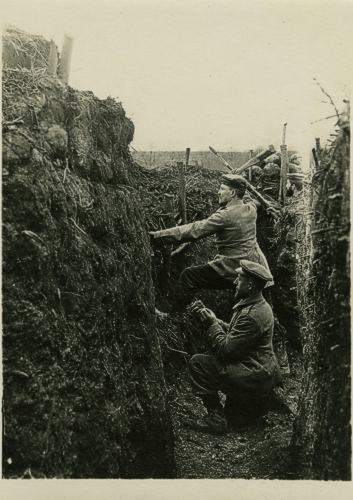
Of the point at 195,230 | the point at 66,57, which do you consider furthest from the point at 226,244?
the point at 66,57

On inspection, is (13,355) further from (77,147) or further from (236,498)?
(236,498)

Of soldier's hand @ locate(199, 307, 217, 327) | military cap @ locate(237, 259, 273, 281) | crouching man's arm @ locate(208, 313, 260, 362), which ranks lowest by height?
crouching man's arm @ locate(208, 313, 260, 362)

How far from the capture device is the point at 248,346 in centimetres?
464

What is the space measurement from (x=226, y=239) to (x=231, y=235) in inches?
2.2

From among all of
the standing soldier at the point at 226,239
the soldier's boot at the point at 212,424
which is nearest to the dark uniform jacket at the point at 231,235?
the standing soldier at the point at 226,239

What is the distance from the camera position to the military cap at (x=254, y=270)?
4.62 metres

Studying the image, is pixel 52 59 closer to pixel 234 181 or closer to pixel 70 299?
pixel 70 299

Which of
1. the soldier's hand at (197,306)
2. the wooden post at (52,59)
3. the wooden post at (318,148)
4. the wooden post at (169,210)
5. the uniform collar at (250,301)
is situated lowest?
the soldier's hand at (197,306)

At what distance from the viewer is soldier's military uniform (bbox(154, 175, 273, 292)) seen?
4820 mm

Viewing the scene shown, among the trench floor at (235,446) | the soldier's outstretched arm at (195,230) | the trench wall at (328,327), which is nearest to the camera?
the trench wall at (328,327)

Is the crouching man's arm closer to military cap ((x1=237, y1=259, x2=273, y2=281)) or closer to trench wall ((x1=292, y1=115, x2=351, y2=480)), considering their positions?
military cap ((x1=237, y1=259, x2=273, y2=281))

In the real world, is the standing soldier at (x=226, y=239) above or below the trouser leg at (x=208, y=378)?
above

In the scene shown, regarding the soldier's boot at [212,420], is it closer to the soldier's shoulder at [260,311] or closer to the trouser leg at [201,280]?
the soldier's shoulder at [260,311]

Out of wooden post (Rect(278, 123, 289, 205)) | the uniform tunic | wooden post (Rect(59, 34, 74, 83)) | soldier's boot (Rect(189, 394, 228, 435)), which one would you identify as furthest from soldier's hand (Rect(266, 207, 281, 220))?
wooden post (Rect(59, 34, 74, 83))
